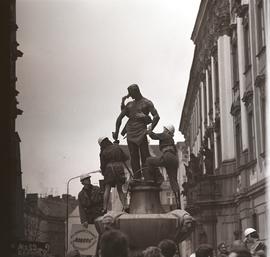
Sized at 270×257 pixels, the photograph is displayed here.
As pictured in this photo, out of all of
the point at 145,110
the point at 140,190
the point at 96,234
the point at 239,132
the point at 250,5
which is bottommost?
the point at 96,234

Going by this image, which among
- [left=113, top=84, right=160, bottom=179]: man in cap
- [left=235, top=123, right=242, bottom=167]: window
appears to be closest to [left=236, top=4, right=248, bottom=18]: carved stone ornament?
[left=235, top=123, right=242, bottom=167]: window

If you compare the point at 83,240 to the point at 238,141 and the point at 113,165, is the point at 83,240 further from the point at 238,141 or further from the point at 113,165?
the point at 238,141

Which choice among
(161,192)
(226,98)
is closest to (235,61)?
(226,98)

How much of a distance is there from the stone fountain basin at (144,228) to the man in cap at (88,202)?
166 cm

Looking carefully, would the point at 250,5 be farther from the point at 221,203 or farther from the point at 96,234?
the point at 96,234

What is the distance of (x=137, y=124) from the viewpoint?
11141mm

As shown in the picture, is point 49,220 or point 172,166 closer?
point 172,166

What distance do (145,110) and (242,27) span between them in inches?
565

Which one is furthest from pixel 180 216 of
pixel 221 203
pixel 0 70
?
pixel 221 203

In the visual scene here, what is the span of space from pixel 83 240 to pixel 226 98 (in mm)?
19191

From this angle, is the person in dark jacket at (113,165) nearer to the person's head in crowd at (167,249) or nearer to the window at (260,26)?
the person's head in crowd at (167,249)

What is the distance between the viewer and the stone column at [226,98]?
91.9 feet

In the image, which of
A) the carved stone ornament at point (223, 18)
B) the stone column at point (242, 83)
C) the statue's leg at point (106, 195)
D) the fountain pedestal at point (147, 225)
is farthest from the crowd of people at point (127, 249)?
the carved stone ornament at point (223, 18)

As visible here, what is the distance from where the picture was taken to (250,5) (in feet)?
72.8
